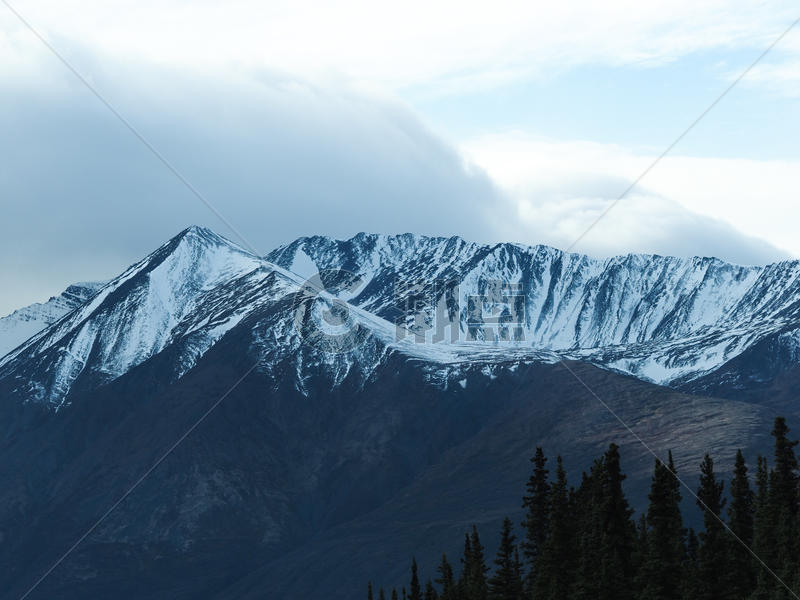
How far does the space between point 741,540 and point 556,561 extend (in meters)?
19.9

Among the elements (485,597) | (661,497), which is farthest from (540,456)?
(661,497)

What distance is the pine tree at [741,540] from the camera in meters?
116

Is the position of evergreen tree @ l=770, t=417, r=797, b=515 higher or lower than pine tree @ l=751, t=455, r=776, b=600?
higher

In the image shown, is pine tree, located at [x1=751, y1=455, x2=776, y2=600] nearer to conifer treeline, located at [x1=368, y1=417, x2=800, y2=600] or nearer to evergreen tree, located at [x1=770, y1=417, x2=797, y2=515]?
conifer treeline, located at [x1=368, y1=417, x2=800, y2=600]

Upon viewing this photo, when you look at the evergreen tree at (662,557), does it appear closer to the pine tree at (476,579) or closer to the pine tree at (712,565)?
the pine tree at (712,565)

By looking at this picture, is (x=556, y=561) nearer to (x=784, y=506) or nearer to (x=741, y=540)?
(x=741, y=540)

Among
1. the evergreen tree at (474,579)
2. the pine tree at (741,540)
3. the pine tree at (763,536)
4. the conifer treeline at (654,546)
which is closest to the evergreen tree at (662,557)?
the conifer treeline at (654,546)

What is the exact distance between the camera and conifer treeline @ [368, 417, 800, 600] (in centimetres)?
11338

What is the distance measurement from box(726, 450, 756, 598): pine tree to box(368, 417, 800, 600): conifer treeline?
0.39 feet

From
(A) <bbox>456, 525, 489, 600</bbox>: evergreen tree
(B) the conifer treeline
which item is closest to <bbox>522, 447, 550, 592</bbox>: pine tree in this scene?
(B) the conifer treeline

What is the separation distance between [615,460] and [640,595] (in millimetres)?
14614

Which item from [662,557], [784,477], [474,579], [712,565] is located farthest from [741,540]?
[474,579]

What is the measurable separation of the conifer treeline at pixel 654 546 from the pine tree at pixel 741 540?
0.12 metres

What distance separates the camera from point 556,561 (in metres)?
127
